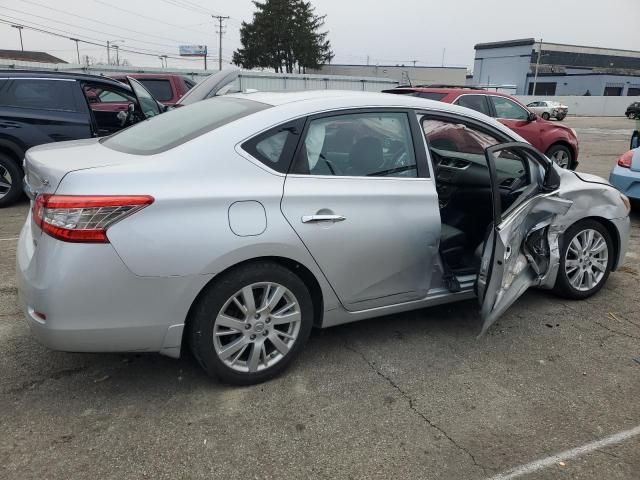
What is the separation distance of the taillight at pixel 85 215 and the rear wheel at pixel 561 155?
9.24 meters

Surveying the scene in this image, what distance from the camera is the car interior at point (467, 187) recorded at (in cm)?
386

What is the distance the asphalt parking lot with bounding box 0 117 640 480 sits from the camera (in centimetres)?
240

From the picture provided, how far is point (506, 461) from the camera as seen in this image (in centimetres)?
246

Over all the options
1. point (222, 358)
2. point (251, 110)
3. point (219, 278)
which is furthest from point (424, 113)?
point (222, 358)

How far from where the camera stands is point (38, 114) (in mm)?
6918

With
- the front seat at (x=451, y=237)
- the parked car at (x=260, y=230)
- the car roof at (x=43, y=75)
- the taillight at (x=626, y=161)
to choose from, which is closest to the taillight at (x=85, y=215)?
the parked car at (x=260, y=230)

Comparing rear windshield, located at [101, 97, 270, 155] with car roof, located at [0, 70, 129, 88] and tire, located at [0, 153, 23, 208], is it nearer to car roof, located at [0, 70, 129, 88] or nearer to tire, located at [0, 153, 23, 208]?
tire, located at [0, 153, 23, 208]

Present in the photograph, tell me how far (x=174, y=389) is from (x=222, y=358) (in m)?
0.36

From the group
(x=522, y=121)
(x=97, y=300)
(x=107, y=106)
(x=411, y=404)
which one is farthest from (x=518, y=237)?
(x=107, y=106)

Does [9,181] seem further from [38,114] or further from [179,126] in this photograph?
[179,126]

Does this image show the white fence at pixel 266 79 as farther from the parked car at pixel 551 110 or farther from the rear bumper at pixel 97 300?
the rear bumper at pixel 97 300

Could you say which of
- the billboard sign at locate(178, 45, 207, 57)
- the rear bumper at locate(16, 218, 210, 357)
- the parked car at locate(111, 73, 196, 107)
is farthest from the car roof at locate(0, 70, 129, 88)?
the billboard sign at locate(178, 45, 207, 57)

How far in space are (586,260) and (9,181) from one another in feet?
22.5

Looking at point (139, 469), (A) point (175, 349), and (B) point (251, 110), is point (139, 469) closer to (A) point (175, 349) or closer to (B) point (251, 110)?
(A) point (175, 349)
